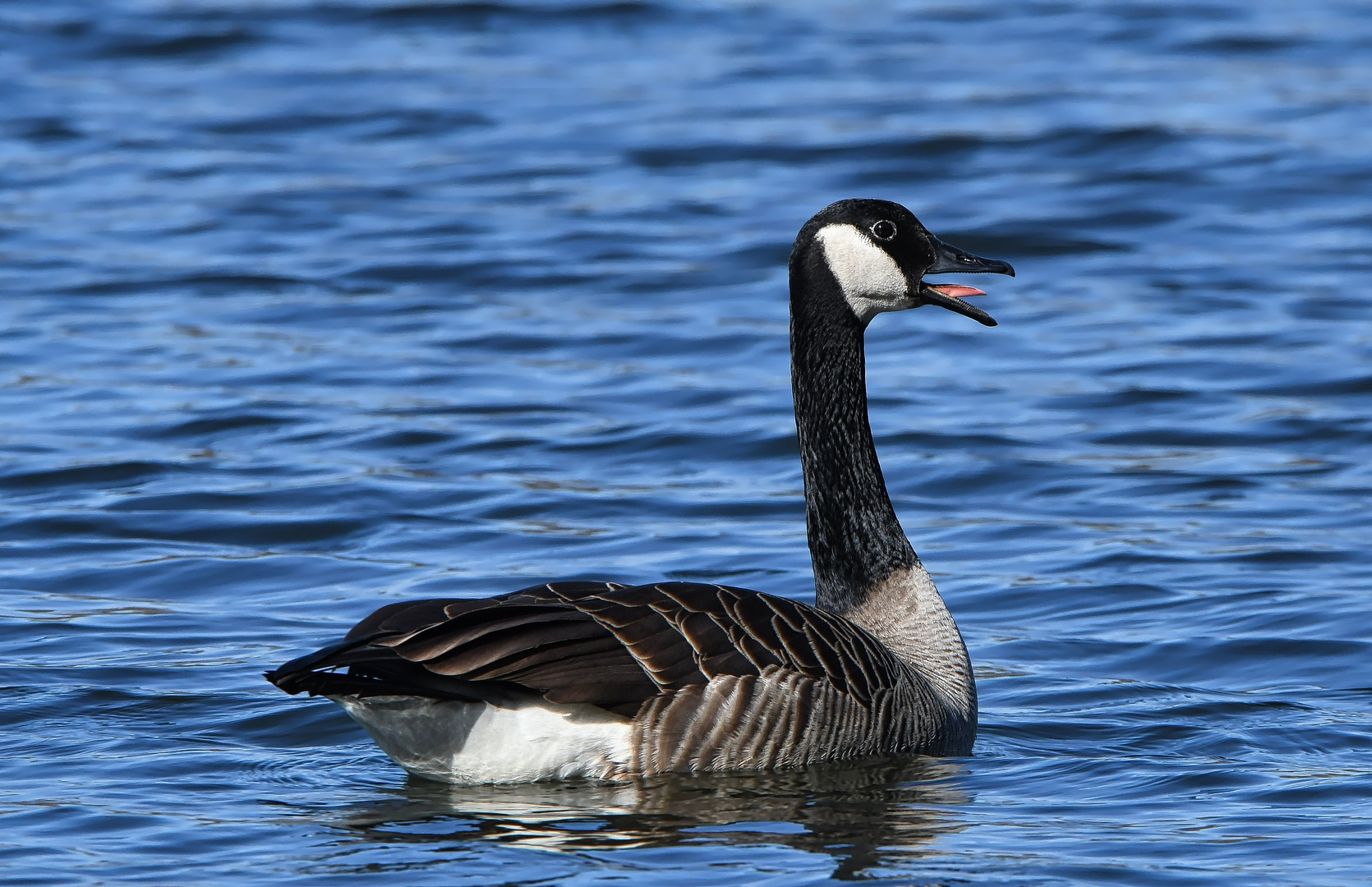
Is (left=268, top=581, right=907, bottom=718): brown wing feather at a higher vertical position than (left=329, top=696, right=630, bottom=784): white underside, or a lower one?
higher

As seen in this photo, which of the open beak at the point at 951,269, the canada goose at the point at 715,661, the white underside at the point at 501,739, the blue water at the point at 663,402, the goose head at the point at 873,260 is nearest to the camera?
the canada goose at the point at 715,661

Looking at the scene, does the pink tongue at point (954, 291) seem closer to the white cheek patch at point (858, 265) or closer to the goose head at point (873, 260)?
the goose head at point (873, 260)

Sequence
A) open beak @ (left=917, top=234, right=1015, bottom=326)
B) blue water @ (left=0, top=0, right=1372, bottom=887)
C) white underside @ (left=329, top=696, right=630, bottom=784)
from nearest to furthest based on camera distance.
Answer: white underside @ (left=329, top=696, right=630, bottom=784)
blue water @ (left=0, top=0, right=1372, bottom=887)
open beak @ (left=917, top=234, right=1015, bottom=326)

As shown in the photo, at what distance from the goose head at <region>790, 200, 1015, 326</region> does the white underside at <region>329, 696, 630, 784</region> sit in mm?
2366

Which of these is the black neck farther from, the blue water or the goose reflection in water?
the goose reflection in water

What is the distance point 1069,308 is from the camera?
1653 centimetres

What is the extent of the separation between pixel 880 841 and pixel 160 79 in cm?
1943

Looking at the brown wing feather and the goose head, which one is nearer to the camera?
A: the brown wing feather

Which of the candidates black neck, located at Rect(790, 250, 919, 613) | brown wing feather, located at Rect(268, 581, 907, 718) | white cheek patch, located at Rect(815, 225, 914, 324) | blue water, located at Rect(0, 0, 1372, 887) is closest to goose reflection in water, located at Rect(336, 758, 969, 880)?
blue water, located at Rect(0, 0, 1372, 887)

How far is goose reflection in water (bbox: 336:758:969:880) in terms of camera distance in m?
6.89

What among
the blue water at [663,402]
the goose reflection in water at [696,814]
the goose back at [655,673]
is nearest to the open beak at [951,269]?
the goose back at [655,673]

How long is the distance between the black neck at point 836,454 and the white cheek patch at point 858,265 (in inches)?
2.2

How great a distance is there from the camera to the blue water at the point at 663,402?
24.1 feet

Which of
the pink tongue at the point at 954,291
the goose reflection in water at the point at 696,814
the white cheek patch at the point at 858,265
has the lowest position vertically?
the goose reflection in water at the point at 696,814
